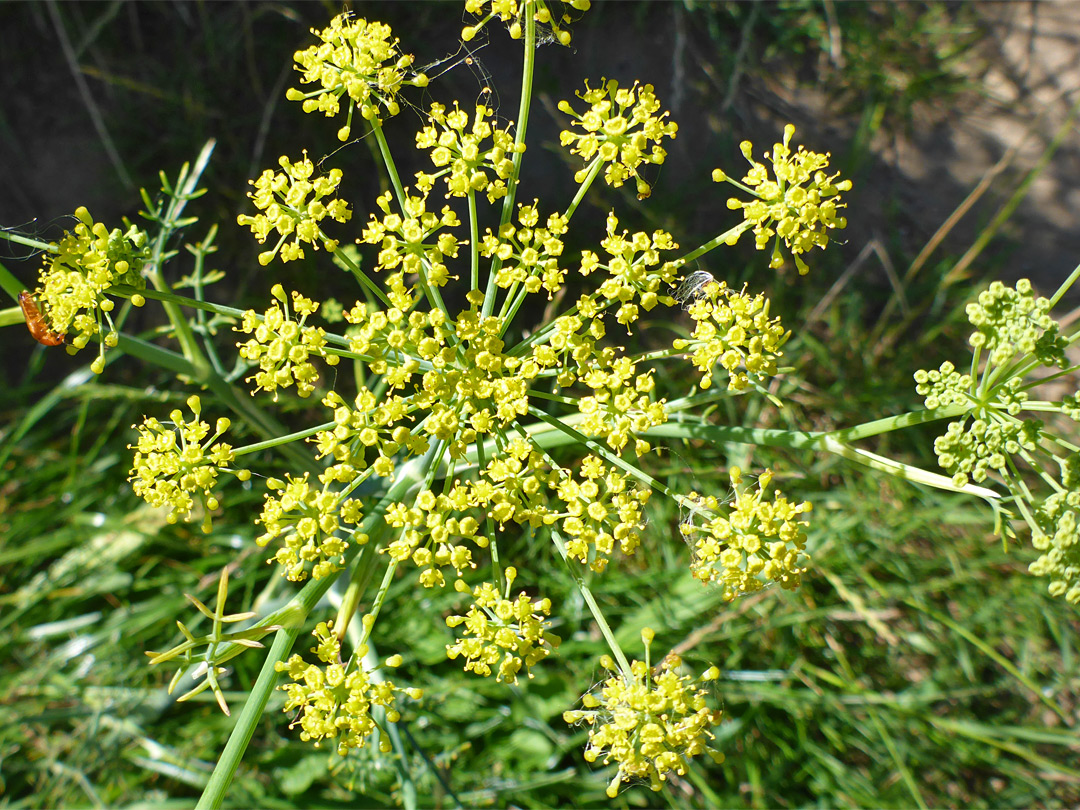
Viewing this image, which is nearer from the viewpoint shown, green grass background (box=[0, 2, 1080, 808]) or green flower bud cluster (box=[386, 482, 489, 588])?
green flower bud cluster (box=[386, 482, 489, 588])

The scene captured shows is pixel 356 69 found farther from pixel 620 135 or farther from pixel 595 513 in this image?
pixel 595 513

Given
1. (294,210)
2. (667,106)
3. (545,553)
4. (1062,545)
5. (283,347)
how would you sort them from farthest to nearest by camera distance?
(667,106), (545,553), (294,210), (283,347), (1062,545)

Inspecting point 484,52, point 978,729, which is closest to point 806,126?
point 484,52

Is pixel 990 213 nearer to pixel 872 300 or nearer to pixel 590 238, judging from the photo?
pixel 872 300

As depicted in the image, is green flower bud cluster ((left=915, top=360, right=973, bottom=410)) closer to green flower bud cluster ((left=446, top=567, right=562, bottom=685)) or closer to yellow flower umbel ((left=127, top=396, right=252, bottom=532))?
green flower bud cluster ((left=446, top=567, right=562, bottom=685))

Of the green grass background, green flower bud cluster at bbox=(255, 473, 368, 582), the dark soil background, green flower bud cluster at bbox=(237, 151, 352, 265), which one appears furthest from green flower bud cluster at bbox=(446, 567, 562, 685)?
the dark soil background

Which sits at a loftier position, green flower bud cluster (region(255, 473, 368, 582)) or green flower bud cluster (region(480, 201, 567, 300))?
green flower bud cluster (region(480, 201, 567, 300))

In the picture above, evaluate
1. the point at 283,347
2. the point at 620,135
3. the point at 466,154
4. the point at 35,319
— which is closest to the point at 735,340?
the point at 620,135

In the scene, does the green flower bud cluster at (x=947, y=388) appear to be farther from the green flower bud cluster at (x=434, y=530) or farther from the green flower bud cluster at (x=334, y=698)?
the green flower bud cluster at (x=334, y=698)

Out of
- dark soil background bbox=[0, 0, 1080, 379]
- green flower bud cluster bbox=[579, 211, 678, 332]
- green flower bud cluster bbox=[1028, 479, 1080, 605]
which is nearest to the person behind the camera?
green flower bud cluster bbox=[1028, 479, 1080, 605]
